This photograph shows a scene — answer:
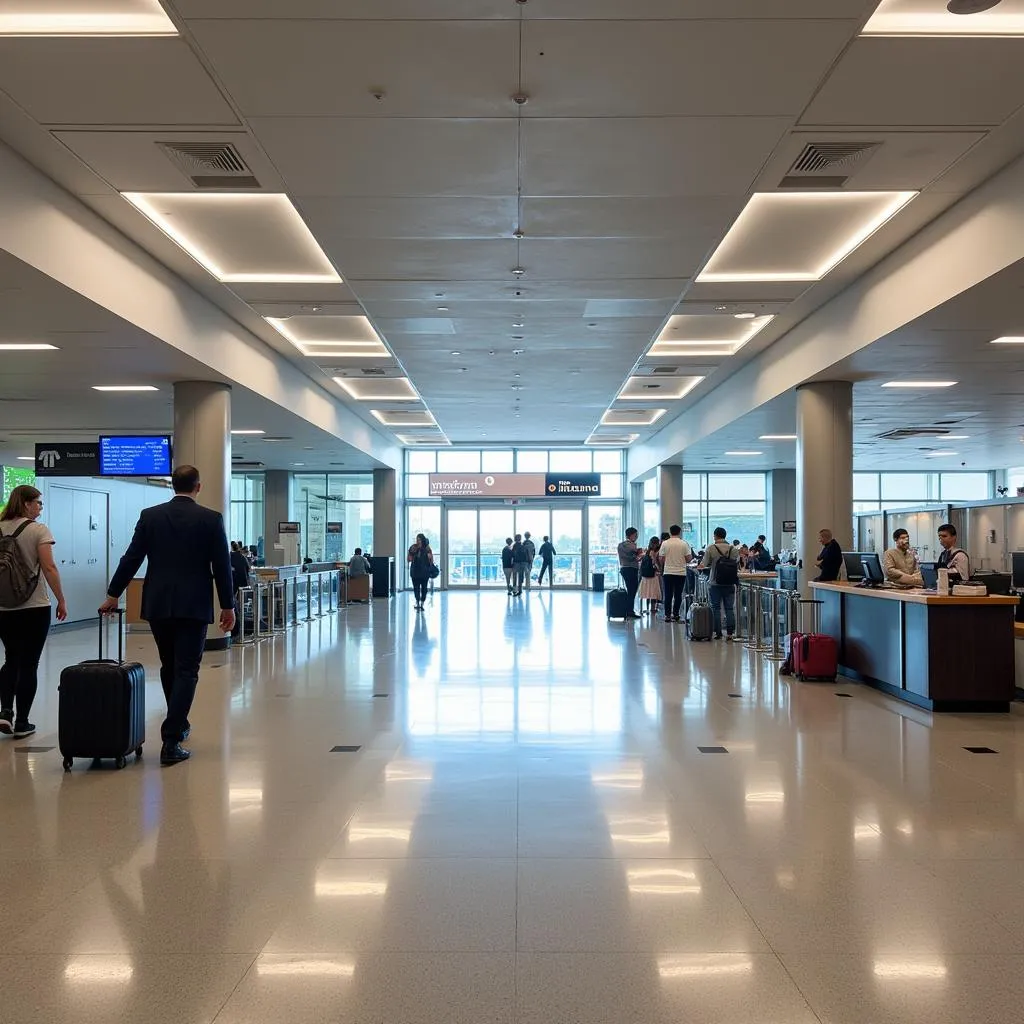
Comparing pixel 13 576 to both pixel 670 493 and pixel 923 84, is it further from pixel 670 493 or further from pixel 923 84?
pixel 670 493

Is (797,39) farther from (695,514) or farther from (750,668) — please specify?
(695,514)

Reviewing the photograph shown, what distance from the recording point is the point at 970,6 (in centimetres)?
507

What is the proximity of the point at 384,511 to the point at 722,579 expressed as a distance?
1565cm

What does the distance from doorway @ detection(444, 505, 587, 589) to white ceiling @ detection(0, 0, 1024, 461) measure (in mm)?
21559

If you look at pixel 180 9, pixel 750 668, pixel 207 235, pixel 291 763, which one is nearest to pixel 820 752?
pixel 291 763

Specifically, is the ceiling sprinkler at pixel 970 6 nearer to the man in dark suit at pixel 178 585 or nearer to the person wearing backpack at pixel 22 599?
the man in dark suit at pixel 178 585

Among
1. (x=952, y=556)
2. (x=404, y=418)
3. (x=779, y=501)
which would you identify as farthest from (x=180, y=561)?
(x=779, y=501)

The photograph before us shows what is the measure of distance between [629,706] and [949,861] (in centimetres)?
414

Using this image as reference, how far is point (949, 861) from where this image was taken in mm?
4102

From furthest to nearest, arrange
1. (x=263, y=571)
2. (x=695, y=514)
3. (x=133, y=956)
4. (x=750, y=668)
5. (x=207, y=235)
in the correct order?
(x=695, y=514) → (x=263, y=571) → (x=750, y=668) → (x=207, y=235) → (x=133, y=956)

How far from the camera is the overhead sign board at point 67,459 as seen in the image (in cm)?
1529

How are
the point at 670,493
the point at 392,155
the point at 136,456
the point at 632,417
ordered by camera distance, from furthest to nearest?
the point at 670,493
the point at 632,417
the point at 136,456
the point at 392,155

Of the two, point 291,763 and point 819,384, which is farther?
point 819,384

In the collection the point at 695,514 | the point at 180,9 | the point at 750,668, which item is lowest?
the point at 750,668
